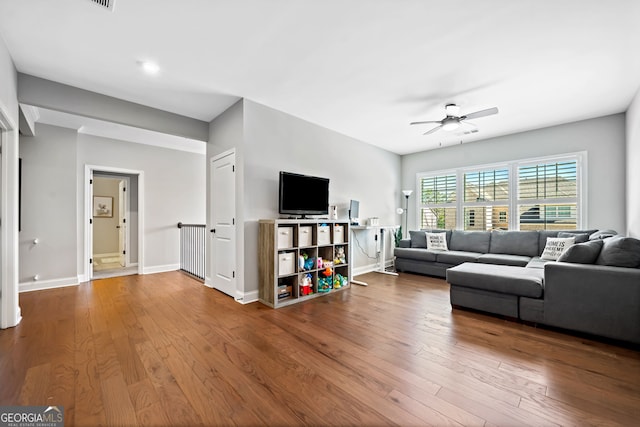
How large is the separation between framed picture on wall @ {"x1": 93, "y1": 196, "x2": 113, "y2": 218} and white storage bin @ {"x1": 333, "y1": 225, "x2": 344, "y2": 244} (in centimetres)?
698

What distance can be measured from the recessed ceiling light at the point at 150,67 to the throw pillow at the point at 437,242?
5.05 metres

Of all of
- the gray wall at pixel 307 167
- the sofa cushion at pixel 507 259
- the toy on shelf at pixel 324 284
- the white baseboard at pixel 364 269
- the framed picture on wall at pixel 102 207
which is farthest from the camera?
the framed picture on wall at pixel 102 207

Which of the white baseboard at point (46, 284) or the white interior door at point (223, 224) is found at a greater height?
the white interior door at point (223, 224)

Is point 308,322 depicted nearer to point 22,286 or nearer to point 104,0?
point 104,0

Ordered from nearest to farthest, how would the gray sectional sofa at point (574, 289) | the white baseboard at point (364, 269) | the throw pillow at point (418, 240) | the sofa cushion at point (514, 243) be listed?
the gray sectional sofa at point (574, 289) < the sofa cushion at point (514, 243) < the white baseboard at point (364, 269) < the throw pillow at point (418, 240)

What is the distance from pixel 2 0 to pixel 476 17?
352 cm

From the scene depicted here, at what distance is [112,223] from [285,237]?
6784mm

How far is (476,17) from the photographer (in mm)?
2037

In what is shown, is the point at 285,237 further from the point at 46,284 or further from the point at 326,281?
the point at 46,284

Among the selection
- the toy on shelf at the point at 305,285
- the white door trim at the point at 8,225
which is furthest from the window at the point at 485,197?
the white door trim at the point at 8,225

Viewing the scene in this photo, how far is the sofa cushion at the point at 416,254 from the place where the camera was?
16.0 feet

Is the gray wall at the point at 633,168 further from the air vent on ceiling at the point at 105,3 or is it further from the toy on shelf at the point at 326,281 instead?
the air vent on ceiling at the point at 105,3

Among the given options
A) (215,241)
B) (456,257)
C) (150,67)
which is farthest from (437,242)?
(150,67)

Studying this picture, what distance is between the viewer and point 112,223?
7.40 meters
